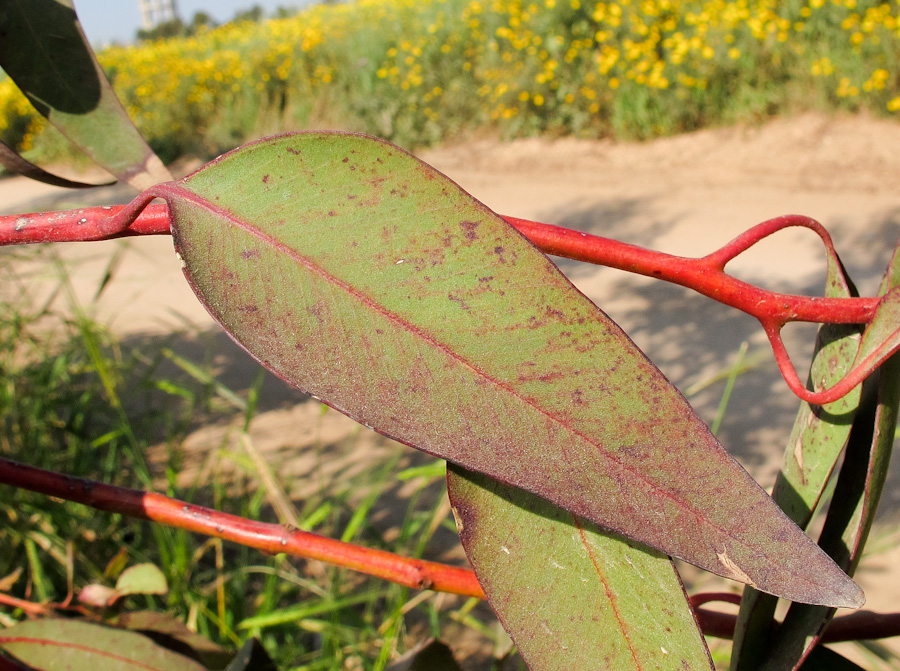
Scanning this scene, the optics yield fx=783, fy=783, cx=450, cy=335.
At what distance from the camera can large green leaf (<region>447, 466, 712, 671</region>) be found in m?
0.24

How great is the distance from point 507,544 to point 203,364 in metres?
2.82

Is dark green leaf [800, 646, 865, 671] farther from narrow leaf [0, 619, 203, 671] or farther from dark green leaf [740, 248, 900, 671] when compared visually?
narrow leaf [0, 619, 203, 671]

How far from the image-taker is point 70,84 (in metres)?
0.36

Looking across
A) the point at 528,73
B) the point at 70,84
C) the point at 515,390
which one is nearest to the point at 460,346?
the point at 515,390

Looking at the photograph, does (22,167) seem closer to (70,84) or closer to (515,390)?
(70,84)

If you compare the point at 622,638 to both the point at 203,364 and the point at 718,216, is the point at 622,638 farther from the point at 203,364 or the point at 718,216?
the point at 718,216

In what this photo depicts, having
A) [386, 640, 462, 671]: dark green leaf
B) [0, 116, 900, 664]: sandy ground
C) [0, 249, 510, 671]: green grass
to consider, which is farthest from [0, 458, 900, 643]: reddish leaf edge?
[0, 116, 900, 664]: sandy ground

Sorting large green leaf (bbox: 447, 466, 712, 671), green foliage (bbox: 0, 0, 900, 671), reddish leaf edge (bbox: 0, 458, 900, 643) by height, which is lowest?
reddish leaf edge (bbox: 0, 458, 900, 643)

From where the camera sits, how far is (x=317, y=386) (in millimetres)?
212

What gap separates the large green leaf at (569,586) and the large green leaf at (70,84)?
21 centimetres

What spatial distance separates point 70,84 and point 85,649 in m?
0.28

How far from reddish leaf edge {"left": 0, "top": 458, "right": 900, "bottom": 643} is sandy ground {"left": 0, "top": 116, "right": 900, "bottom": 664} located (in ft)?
4.98

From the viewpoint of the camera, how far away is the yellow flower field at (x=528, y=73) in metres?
4.04

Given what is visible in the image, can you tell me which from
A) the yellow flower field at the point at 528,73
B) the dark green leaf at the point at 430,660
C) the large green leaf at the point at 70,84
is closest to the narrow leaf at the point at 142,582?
the dark green leaf at the point at 430,660
